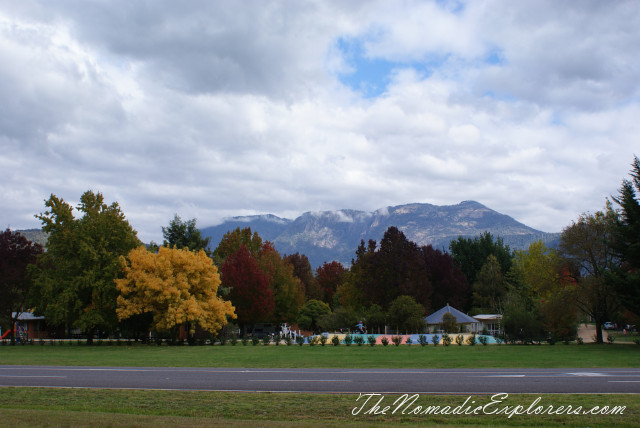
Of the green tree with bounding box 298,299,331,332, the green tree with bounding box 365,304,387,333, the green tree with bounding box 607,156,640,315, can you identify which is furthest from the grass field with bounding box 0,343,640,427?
the green tree with bounding box 298,299,331,332

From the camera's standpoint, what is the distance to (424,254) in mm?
85312

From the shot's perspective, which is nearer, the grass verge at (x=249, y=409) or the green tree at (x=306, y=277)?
the grass verge at (x=249, y=409)

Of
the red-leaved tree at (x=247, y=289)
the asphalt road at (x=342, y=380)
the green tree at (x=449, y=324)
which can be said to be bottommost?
the green tree at (x=449, y=324)

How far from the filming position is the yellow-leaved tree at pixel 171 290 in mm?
45594

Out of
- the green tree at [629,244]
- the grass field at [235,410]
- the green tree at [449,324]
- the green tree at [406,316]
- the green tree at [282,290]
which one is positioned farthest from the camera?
the green tree at [282,290]

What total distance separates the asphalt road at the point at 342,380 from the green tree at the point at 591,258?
93.6 feet

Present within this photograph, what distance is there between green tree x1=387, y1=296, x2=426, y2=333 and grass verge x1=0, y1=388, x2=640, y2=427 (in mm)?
45292

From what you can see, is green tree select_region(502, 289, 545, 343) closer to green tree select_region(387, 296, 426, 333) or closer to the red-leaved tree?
green tree select_region(387, 296, 426, 333)

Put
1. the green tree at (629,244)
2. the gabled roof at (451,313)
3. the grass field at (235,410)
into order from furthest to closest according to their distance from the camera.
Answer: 1. the gabled roof at (451,313)
2. the green tree at (629,244)
3. the grass field at (235,410)

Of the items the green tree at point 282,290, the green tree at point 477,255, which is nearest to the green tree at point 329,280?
the green tree at point 477,255

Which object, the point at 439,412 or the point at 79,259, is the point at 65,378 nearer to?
the point at 439,412

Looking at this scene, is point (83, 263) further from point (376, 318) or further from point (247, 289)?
point (376, 318)

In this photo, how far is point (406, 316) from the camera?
57.6m

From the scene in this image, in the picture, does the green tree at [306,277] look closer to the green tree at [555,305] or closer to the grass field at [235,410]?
the green tree at [555,305]
